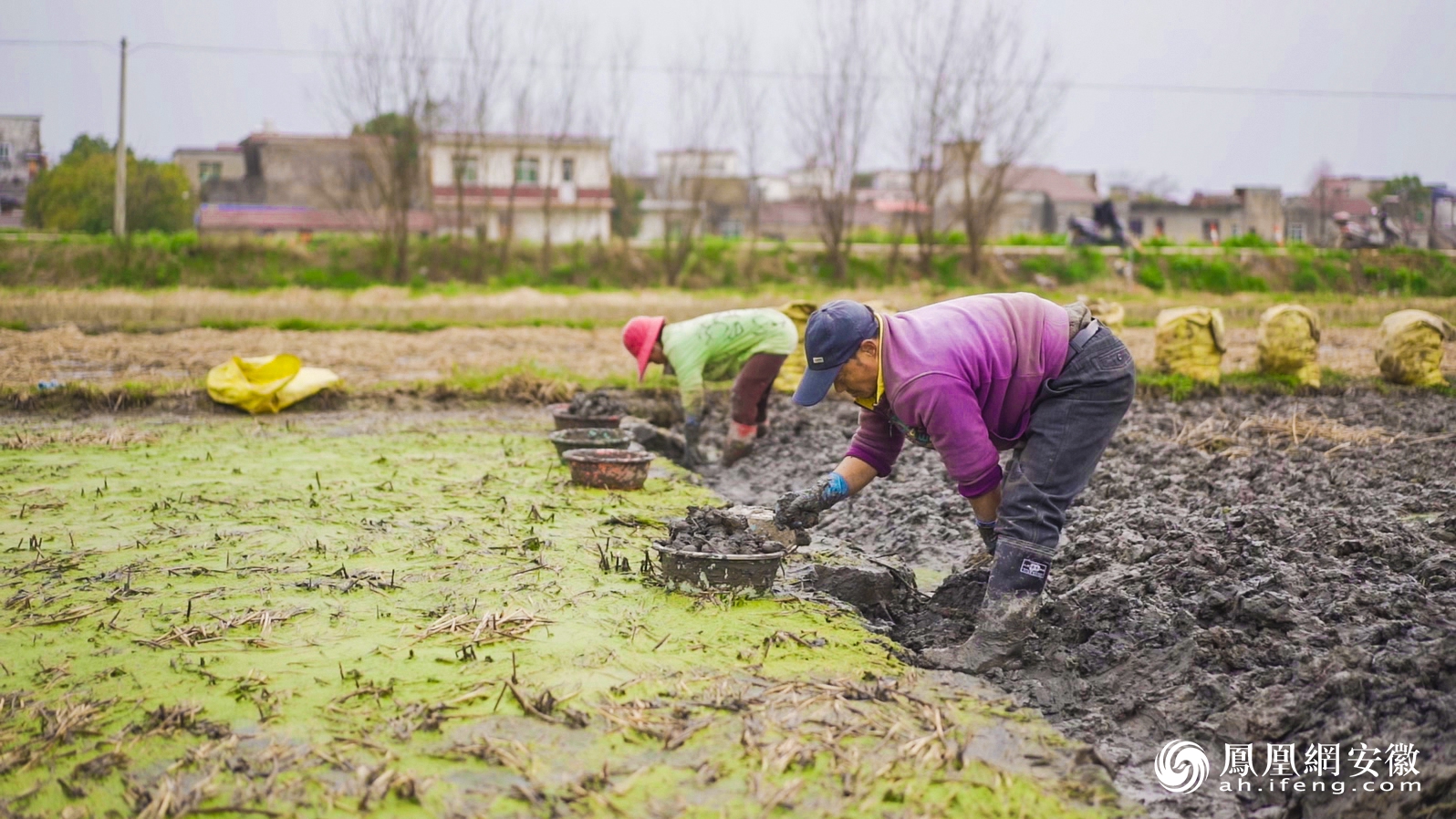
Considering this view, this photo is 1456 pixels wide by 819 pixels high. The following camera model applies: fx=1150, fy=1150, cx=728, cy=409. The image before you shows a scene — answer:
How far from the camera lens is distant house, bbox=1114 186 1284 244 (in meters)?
46.7

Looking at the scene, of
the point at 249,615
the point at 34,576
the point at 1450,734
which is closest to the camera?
the point at 1450,734

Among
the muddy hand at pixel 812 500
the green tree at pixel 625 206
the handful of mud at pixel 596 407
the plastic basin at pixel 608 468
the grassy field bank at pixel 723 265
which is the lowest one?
the plastic basin at pixel 608 468

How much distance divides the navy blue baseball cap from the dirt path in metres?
9.36

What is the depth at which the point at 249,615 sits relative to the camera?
13.6 feet

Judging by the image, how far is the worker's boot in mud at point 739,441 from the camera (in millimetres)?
8312

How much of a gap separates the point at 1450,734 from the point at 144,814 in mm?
3181

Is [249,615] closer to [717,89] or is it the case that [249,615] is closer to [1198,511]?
[1198,511]

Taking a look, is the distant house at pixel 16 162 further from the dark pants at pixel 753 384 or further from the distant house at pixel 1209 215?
the distant house at pixel 1209 215

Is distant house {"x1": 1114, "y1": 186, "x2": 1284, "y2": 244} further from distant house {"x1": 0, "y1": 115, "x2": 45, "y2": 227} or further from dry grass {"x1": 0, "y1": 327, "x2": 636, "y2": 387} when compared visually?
distant house {"x1": 0, "y1": 115, "x2": 45, "y2": 227}

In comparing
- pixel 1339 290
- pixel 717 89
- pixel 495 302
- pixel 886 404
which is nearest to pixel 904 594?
pixel 886 404

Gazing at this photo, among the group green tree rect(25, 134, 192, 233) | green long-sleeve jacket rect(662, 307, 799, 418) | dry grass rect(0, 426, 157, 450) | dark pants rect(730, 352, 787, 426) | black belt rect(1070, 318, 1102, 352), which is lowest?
dry grass rect(0, 426, 157, 450)

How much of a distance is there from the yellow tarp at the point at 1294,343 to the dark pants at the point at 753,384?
6.07 m

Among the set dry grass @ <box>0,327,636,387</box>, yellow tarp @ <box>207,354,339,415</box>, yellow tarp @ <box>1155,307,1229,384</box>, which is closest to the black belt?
yellow tarp @ <box>1155,307,1229,384</box>

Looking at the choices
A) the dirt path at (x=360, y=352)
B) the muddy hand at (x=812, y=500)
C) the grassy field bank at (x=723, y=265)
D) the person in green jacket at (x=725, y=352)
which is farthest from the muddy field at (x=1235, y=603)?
the grassy field bank at (x=723, y=265)
